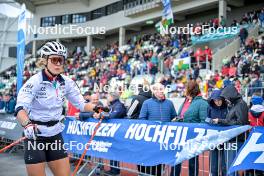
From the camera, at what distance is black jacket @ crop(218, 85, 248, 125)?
231 inches

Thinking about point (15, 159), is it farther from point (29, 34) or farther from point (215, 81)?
point (29, 34)

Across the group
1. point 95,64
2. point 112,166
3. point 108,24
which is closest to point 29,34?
point 108,24

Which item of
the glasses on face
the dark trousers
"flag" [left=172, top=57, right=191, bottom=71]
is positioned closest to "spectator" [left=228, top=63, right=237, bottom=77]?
"flag" [left=172, top=57, right=191, bottom=71]

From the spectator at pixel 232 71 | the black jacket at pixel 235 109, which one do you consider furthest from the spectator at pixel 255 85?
the black jacket at pixel 235 109

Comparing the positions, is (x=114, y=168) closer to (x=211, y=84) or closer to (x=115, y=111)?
(x=115, y=111)

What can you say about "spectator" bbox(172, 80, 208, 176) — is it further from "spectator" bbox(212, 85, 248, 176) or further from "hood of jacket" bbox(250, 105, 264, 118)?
"hood of jacket" bbox(250, 105, 264, 118)

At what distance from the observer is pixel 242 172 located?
555 centimetres

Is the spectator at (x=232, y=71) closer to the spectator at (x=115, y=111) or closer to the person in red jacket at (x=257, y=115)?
the spectator at (x=115, y=111)

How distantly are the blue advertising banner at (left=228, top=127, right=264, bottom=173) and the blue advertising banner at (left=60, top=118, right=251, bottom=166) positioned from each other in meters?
0.26

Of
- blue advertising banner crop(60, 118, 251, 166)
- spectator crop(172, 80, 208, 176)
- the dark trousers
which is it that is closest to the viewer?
blue advertising banner crop(60, 118, 251, 166)

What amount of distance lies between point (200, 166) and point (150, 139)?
1.01m

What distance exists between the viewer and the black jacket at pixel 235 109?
5855 millimetres

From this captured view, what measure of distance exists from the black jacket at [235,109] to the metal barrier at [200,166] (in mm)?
387

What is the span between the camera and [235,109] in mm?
5945
